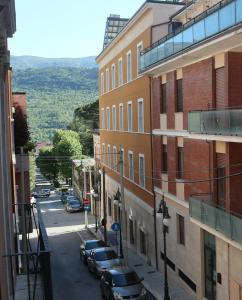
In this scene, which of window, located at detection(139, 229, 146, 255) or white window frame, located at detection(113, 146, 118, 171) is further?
white window frame, located at detection(113, 146, 118, 171)

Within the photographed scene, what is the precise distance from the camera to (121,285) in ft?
64.0

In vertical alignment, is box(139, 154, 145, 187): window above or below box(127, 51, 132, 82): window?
below

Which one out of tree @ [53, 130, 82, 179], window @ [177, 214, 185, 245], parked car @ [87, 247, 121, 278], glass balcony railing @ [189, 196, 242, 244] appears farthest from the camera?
tree @ [53, 130, 82, 179]

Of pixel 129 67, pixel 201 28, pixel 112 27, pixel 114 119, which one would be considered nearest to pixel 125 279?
pixel 201 28

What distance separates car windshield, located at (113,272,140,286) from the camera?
64.3 feet

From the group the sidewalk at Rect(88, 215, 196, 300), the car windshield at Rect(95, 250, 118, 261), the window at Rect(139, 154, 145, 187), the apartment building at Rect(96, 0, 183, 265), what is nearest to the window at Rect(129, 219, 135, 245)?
the apartment building at Rect(96, 0, 183, 265)

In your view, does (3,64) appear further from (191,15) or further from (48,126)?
(48,126)

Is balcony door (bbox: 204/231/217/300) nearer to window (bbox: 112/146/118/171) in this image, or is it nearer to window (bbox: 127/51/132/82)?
window (bbox: 127/51/132/82)

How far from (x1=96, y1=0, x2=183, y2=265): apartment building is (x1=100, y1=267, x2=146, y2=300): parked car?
5.49 metres

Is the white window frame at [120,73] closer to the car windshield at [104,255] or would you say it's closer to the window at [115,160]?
the window at [115,160]

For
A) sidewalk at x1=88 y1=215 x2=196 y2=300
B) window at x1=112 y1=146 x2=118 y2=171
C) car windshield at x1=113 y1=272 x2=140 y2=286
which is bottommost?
sidewalk at x1=88 y1=215 x2=196 y2=300

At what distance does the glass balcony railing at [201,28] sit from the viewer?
13.9 m

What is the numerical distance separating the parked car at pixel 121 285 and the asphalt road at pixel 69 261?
105 cm

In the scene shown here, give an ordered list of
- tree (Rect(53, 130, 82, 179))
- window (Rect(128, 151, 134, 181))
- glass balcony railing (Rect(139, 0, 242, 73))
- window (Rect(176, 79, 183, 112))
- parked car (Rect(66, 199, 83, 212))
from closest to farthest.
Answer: glass balcony railing (Rect(139, 0, 242, 73))
window (Rect(176, 79, 183, 112))
window (Rect(128, 151, 134, 181))
parked car (Rect(66, 199, 83, 212))
tree (Rect(53, 130, 82, 179))
